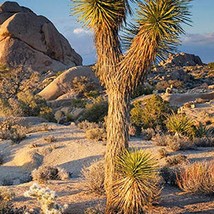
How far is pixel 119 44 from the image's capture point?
27.5ft

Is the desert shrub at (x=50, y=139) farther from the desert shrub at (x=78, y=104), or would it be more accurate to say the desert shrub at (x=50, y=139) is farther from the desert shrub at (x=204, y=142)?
the desert shrub at (x=78, y=104)

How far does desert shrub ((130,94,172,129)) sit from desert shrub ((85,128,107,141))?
3.00m

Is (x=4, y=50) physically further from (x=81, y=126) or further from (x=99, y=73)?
(x=99, y=73)

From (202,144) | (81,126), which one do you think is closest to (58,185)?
(202,144)

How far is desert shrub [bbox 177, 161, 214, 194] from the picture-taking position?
10281 millimetres

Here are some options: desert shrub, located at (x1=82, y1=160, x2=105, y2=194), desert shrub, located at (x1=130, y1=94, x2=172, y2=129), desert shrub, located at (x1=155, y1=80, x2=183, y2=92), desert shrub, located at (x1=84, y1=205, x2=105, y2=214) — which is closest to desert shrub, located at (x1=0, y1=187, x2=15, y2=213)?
desert shrub, located at (x1=84, y1=205, x2=105, y2=214)

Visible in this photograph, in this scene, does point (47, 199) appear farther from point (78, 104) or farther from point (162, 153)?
point (78, 104)

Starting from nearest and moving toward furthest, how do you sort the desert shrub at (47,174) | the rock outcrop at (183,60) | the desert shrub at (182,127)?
the desert shrub at (47,174), the desert shrub at (182,127), the rock outcrop at (183,60)

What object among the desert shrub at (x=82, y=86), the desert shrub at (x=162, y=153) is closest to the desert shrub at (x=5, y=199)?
the desert shrub at (x=162, y=153)

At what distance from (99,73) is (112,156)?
1.52 metres

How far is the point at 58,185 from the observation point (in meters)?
11.2

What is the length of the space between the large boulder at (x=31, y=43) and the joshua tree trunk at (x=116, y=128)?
43728 millimetres

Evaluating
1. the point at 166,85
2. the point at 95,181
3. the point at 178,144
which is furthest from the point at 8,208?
→ the point at 166,85

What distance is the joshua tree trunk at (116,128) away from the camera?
8.34 metres
